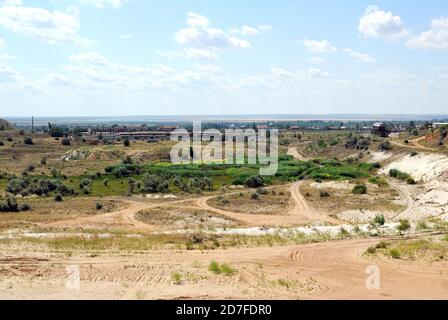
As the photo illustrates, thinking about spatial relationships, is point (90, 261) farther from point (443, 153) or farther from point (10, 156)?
point (10, 156)

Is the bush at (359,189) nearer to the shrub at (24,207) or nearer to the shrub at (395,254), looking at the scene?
the shrub at (395,254)

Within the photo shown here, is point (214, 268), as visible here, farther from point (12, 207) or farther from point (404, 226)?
point (12, 207)

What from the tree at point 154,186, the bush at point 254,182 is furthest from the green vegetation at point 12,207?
the bush at point 254,182

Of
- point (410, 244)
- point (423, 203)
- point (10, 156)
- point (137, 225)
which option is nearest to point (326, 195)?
point (423, 203)

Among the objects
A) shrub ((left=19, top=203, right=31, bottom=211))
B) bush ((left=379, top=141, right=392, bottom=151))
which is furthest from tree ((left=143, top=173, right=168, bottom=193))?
bush ((left=379, top=141, right=392, bottom=151))

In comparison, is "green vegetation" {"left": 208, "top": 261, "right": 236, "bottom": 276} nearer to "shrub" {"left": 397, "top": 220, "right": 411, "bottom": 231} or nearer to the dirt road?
"shrub" {"left": 397, "top": 220, "right": 411, "bottom": 231}

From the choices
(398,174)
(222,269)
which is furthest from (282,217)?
(398,174)

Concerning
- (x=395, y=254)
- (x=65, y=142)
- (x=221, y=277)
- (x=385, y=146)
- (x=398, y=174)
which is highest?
(x=385, y=146)
